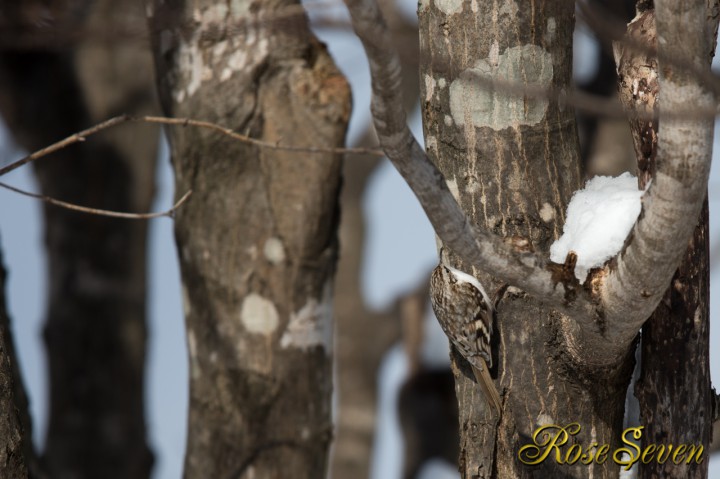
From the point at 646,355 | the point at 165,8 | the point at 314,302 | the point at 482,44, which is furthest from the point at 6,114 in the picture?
the point at 646,355

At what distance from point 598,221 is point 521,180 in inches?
9.7

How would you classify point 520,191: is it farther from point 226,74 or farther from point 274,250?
point 226,74

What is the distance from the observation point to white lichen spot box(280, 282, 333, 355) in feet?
11.5

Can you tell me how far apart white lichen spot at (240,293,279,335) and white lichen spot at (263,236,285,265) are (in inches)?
6.3

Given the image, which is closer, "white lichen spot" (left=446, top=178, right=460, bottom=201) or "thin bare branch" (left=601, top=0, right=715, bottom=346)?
"thin bare branch" (left=601, top=0, right=715, bottom=346)

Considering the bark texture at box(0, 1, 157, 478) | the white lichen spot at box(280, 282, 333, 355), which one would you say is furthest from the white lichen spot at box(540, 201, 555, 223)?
the bark texture at box(0, 1, 157, 478)

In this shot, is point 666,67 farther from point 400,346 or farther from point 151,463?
point 400,346

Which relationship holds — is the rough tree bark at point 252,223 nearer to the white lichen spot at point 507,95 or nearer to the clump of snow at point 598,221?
the white lichen spot at point 507,95

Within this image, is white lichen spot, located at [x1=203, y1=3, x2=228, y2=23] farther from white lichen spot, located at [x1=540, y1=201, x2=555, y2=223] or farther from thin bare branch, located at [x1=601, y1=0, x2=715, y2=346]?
thin bare branch, located at [x1=601, y1=0, x2=715, y2=346]

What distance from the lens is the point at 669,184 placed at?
5.78 ft

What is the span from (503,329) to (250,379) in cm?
147

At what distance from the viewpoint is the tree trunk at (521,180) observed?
2260 millimetres

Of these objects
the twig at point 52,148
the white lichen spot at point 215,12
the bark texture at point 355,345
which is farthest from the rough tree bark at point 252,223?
the bark texture at point 355,345

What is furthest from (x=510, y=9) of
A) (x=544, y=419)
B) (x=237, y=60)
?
(x=237, y=60)
